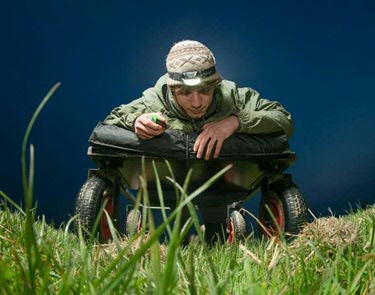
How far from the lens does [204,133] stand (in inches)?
129

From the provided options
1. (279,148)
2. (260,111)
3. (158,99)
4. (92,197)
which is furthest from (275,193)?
(92,197)

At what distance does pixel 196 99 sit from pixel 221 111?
0.22 m

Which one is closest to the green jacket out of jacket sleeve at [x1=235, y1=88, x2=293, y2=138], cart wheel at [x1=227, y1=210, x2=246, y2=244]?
jacket sleeve at [x1=235, y1=88, x2=293, y2=138]

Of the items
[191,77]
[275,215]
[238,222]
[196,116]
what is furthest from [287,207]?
[238,222]

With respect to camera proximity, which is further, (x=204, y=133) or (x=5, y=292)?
(x=204, y=133)

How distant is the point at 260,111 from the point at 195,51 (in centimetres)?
61

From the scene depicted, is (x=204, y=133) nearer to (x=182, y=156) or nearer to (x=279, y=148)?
(x=182, y=156)

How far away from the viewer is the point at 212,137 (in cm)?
329

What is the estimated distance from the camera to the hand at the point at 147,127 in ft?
10.7

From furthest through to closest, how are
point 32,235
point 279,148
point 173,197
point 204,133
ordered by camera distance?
1. point 173,197
2. point 279,148
3. point 204,133
4. point 32,235

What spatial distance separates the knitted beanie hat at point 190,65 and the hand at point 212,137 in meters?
0.30

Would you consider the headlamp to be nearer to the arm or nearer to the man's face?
the man's face

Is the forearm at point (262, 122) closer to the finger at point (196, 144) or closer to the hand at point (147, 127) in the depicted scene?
the finger at point (196, 144)

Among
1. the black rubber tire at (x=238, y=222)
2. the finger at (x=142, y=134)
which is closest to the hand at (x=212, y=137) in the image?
the finger at (x=142, y=134)
